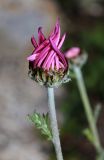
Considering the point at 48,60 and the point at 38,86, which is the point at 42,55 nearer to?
the point at 48,60

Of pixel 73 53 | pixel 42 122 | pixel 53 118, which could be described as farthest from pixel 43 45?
pixel 73 53

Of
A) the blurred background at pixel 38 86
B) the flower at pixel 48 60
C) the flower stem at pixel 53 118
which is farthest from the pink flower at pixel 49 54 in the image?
the blurred background at pixel 38 86

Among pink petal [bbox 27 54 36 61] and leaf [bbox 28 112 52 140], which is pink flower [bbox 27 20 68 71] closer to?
pink petal [bbox 27 54 36 61]

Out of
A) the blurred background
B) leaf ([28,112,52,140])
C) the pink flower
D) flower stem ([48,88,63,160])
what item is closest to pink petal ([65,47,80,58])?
leaf ([28,112,52,140])

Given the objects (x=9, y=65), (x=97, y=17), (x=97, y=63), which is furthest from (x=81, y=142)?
(x=97, y=17)

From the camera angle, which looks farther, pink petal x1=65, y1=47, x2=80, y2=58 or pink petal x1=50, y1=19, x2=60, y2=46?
pink petal x1=65, y1=47, x2=80, y2=58

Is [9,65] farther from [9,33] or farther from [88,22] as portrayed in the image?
[88,22]
